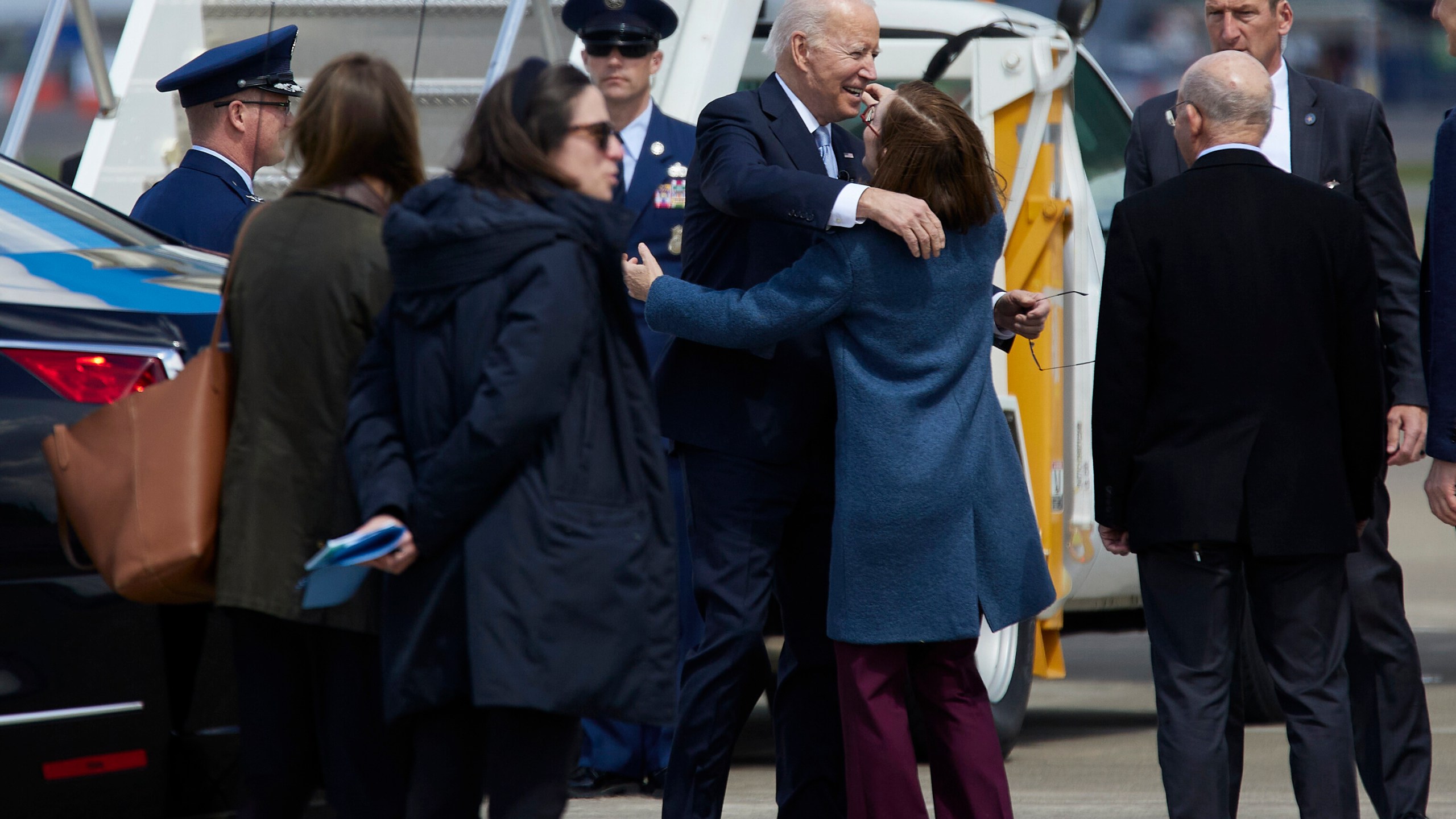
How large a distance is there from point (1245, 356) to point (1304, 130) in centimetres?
93

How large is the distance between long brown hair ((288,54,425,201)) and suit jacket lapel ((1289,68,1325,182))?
7.24ft

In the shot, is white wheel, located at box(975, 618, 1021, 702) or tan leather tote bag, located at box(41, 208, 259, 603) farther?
white wheel, located at box(975, 618, 1021, 702)

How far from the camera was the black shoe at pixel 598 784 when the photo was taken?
5.00 m

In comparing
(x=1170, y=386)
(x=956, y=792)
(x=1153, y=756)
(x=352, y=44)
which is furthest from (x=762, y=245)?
(x=1153, y=756)

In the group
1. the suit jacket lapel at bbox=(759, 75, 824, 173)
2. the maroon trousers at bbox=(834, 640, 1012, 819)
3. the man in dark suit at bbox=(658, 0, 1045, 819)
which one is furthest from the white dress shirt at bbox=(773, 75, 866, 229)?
the maroon trousers at bbox=(834, 640, 1012, 819)

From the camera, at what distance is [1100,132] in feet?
20.9

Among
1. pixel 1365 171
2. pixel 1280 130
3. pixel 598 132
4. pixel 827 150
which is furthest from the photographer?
pixel 1280 130

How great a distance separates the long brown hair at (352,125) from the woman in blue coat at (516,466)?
0.59ft

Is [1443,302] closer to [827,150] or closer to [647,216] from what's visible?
[827,150]

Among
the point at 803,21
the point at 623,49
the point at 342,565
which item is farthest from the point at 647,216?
the point at 342,565

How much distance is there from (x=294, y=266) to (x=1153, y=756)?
139 inches

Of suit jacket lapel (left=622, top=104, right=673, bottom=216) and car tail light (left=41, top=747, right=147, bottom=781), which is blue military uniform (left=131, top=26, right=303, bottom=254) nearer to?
suit jacket lapel (left=622, top=104, right=673, bottom=216)

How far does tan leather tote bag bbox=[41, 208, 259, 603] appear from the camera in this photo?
117 inches

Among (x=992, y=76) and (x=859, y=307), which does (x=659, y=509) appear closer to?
(x=859, y=307)
